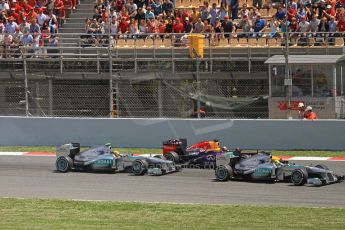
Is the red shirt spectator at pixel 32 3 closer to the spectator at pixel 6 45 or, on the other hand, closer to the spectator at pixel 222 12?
the spectator at pixel 6 45

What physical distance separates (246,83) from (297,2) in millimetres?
4367

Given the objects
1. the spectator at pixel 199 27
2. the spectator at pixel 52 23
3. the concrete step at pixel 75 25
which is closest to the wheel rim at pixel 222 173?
the spectator at pixel 199 27

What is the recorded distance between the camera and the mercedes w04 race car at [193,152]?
2188 cm

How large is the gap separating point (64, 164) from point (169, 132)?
438 cm

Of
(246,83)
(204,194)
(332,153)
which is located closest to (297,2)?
(246,83)

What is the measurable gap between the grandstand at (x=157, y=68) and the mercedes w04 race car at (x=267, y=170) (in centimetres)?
519

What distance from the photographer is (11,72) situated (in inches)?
1113

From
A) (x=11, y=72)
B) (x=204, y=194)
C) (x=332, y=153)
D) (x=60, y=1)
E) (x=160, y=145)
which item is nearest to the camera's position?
(x=204, y=194)

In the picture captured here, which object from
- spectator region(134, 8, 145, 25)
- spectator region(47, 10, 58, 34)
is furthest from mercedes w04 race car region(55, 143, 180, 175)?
spectator region(47, 10, 58, 34)

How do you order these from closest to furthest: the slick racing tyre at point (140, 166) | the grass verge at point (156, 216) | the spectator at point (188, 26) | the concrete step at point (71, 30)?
the grass verge at point (156, 216) → the slick racing tyre at point (140, 166) → the spectator at point (188, 26) → the concrete step at point (71, 30)

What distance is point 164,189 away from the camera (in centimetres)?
1962

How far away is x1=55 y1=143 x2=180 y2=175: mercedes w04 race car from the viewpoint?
21.4 metres

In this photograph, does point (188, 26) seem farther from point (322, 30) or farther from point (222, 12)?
point (322, 30)

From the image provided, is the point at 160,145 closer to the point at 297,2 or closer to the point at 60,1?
the point at 297,2
